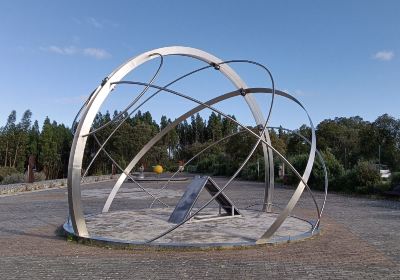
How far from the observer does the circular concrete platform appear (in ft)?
34.7

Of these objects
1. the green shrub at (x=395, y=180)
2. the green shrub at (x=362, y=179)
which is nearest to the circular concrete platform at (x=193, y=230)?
the green shrub at (x=395, y=180)

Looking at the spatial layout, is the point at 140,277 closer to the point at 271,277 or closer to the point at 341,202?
the point at 271,277

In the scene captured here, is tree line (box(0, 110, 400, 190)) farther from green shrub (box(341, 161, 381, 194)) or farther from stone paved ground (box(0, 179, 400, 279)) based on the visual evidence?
stone paved ground (box(0, 179, 400, 279))

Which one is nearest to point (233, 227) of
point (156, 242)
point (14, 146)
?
point (156, 242)

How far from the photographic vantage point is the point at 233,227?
12.6m

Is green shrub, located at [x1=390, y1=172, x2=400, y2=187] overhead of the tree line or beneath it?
beneath

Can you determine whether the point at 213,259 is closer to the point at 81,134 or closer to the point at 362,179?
the point at 81,134

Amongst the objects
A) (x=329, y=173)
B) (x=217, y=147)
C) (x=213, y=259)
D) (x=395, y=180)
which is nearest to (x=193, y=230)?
(x=213, y=259)

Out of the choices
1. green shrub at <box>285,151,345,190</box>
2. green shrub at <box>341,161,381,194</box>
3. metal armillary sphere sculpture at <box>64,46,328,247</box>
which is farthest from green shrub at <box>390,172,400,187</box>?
metal armillary sphere sculpture at <box>64,46,328,247</box>

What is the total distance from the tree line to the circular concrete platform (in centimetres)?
1526

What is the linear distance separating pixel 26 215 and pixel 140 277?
1018cm

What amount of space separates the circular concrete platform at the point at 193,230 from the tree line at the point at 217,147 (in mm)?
15260

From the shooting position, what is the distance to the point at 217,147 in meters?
73.8

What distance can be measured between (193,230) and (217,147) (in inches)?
2430
